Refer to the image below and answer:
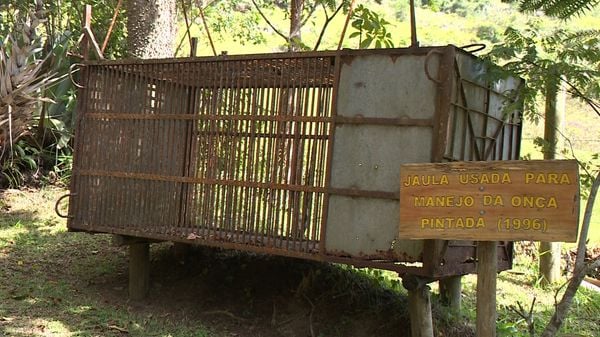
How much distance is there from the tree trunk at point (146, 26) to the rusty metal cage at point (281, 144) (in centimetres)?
206

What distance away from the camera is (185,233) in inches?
221

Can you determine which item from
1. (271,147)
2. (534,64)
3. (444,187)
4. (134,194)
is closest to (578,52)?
(534,64)

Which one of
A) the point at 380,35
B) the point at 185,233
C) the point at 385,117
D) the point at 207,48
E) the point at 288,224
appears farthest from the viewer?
the point at 207,48

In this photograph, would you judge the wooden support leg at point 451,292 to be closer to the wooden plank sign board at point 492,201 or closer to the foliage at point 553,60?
the foliage at point 553,60

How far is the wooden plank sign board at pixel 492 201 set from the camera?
3.33 m

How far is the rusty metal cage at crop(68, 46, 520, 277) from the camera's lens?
4555 mm

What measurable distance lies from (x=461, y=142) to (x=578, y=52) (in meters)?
1.11

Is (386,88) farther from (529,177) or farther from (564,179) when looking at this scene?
(564,179)

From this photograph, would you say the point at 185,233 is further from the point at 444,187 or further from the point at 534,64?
the point at 534,64

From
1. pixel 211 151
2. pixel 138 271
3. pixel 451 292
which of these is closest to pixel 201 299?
pixel 138 271

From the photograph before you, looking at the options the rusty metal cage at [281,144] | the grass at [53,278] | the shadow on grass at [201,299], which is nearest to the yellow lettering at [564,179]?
the rusty metal cage at [281,144]

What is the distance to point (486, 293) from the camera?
3791 mm

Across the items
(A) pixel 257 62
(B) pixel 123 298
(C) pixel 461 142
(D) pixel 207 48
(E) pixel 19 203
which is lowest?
(B) pixel 123 298

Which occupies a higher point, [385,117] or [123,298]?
[385,117]
